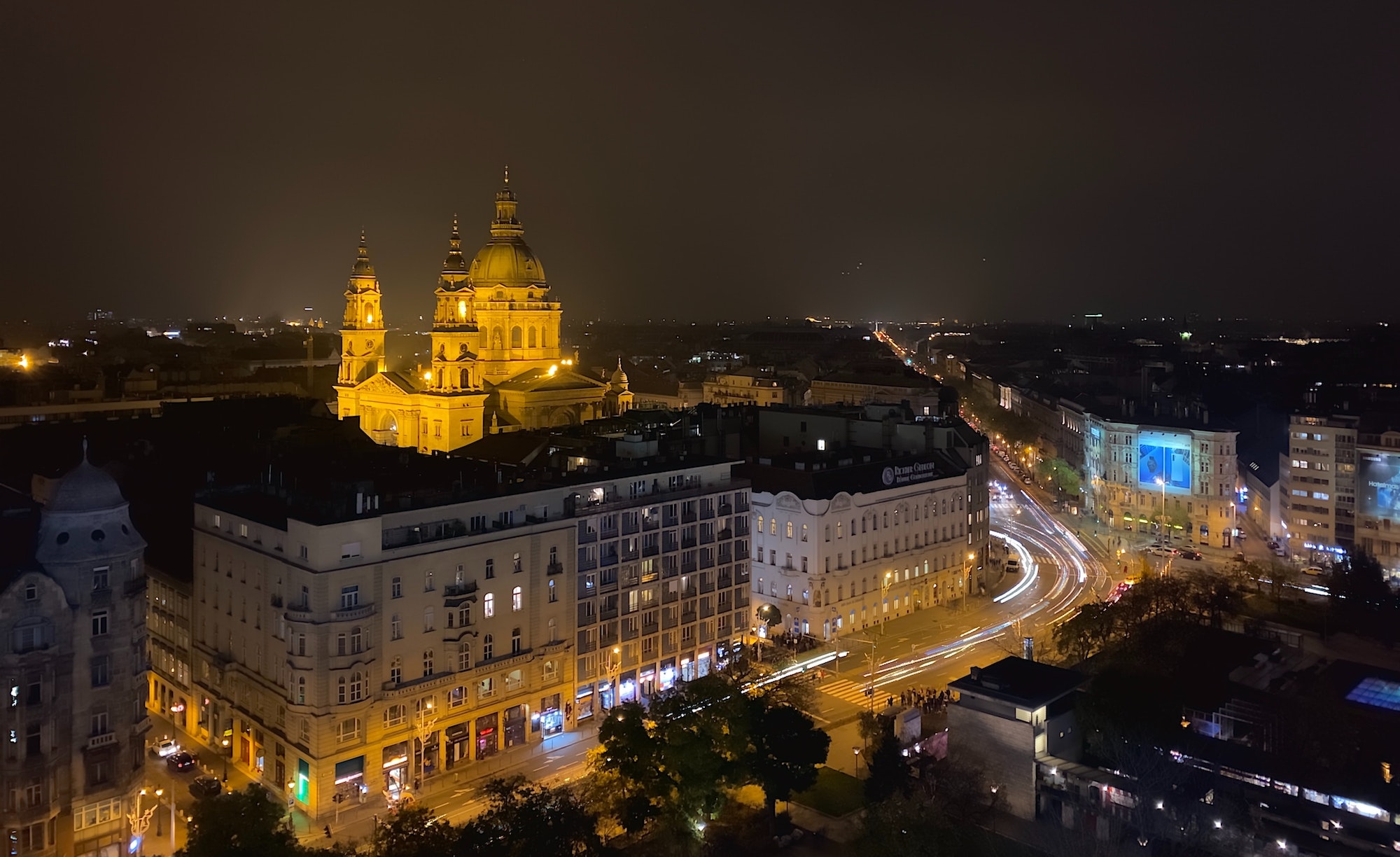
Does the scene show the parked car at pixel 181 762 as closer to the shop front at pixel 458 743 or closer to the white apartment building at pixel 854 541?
the shop front at pixel 458 743

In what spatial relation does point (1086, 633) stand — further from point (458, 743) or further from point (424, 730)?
point (424, 730)

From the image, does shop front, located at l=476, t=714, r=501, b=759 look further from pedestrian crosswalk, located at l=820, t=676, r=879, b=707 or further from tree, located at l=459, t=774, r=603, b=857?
pedestrian crosswalk, located at l=820, t=676, r=879, b=707

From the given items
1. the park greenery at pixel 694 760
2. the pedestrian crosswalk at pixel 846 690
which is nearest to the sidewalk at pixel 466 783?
the park greenery at pixel 694 760

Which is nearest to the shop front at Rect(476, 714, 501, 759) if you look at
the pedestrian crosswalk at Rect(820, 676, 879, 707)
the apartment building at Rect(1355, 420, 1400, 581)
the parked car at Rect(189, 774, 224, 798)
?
the parked car at Rect(189, 774, 224, 798)

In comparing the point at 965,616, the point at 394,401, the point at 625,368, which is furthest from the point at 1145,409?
the point at 625,368

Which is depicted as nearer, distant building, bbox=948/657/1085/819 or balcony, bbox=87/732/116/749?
A: balcony, bbox=87/732/116/749
